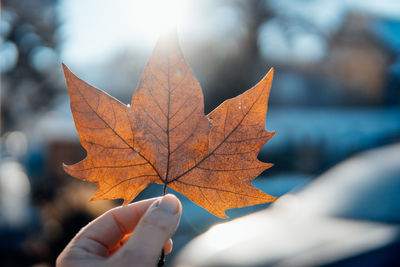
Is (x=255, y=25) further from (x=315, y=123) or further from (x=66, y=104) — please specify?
(x=66, y=104)

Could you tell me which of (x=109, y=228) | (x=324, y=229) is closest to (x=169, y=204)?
(x=109, y=228)

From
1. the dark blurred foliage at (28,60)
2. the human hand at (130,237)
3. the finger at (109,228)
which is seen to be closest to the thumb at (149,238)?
the human hand at (130,237)

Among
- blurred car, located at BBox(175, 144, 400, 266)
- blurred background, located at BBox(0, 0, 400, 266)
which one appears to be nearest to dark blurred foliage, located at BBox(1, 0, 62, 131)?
blurred background, located at BBox(0, 0, 400, 266)

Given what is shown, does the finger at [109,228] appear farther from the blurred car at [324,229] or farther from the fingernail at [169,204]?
the blurred car at [324,229]

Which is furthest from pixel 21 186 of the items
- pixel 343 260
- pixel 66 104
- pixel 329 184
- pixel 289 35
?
pixel 289 35

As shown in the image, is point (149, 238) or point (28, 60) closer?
point (149, 238)

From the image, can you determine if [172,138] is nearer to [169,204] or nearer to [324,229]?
[169,204]
